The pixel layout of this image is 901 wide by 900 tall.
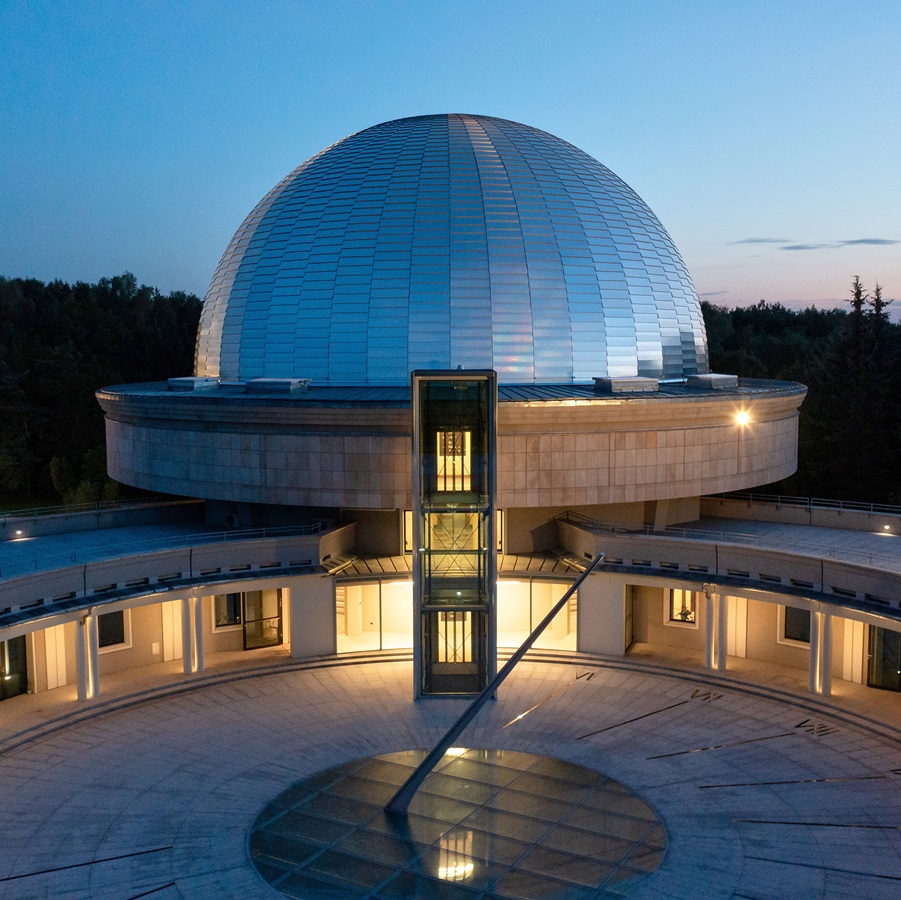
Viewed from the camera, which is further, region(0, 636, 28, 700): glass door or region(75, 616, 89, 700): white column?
region(0, 636, 28, 700): glass door

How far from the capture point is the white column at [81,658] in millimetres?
26781

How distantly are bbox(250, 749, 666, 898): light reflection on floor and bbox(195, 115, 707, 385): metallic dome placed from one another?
15442 mm

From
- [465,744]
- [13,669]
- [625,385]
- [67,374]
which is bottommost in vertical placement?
[465,744]

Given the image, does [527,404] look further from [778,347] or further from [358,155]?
[778,347]

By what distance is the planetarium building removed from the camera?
28391 mm

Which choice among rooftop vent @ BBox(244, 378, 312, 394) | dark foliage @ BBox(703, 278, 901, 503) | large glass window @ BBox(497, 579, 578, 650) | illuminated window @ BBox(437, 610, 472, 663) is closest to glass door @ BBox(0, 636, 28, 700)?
rooftop vent @ BBox(244, 378, 312, 394)

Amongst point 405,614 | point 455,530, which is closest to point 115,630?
point 405,614

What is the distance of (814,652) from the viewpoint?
2736 cm

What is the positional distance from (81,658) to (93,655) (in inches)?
17.1

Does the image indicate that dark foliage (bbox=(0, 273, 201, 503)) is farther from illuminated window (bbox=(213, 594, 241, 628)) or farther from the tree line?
illuminated window (bbox=(213, 594, 241, 628))

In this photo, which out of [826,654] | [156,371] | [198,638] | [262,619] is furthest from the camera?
[156,371]

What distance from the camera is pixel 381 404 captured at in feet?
100

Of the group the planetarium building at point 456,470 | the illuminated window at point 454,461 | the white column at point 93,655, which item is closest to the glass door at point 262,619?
the planetarium building at point 456,470

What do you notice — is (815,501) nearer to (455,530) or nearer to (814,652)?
(814,652)
